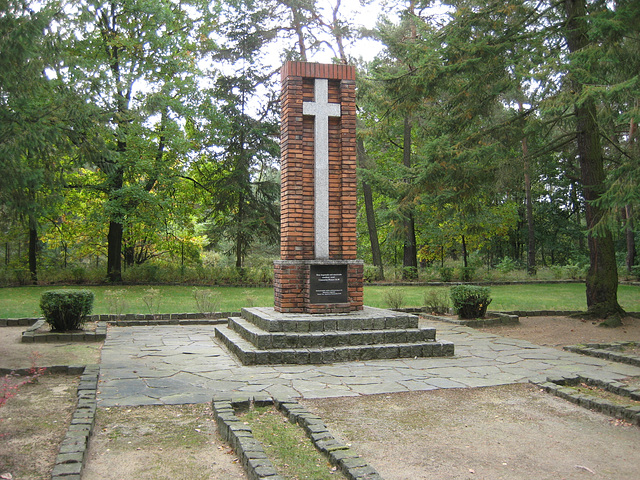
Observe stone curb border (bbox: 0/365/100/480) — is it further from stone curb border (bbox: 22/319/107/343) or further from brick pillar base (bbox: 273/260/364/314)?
brick pillar base (bbox: 273/260/364/314)

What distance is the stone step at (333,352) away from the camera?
7594 millimetres

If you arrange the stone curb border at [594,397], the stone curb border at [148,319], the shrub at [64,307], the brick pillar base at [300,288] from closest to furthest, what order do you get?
the stone curb border at [594,397]
the brick pillar base at [300,288]
the shrub at [64,307]
the stone curb border at [148,319]

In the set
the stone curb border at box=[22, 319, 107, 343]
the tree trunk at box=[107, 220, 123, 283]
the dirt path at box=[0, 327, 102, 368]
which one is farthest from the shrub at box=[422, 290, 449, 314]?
the tree trunk at box=[107, 220, 123, 283]

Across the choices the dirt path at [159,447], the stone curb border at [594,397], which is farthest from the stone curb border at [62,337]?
the stone curb border at [594,397]

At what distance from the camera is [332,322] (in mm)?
8383

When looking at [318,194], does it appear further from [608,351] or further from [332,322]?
[608,351]

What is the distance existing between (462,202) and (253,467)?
10600mm

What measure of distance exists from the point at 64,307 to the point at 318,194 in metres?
4.95

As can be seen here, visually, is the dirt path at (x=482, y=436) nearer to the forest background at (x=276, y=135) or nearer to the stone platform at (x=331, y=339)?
the stone platform at (x=331, y=339)

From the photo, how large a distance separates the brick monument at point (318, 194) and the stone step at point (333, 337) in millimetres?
828

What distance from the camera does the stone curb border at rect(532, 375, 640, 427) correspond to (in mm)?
5184

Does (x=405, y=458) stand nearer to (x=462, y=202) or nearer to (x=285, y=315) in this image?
(x=285, y=315)

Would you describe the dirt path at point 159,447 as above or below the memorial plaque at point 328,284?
below

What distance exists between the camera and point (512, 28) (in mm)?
11727
